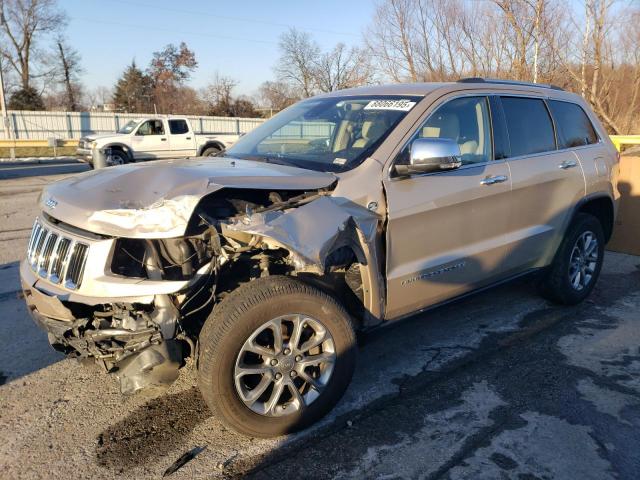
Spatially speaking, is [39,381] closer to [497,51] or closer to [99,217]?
[99,217]

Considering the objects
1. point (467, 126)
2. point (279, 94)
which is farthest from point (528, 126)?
point (279, 94)

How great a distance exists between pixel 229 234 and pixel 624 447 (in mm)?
2439

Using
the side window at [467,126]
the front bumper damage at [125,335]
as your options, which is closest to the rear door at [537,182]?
the side window at [467,126]

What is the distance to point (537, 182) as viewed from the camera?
168 inches

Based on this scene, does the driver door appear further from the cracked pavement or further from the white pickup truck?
the white pickup truck

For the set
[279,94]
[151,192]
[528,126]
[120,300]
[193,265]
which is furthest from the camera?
[279,94]

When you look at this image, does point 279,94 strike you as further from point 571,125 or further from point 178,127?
point 571,125

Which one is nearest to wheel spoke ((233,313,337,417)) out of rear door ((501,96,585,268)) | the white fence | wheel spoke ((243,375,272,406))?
wheel spoke ((243,375,272,406))

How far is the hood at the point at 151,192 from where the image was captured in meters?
2.68

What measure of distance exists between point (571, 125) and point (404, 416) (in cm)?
325

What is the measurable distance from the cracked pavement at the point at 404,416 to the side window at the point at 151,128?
1504cm

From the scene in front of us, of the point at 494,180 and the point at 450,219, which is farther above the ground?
the point at 494,180

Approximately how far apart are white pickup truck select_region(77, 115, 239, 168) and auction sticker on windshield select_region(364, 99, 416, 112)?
1436 centimetres

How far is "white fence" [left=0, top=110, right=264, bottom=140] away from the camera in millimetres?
29953
